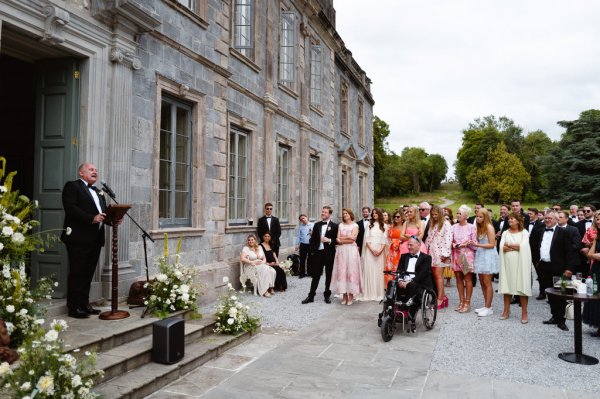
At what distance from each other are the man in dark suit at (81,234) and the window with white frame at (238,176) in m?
4.38

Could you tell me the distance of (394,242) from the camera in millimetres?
9375

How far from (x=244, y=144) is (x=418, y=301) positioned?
19.5ft

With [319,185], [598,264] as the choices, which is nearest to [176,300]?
[598,264]

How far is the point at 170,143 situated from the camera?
7.98 metres

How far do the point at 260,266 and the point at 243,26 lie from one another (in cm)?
554

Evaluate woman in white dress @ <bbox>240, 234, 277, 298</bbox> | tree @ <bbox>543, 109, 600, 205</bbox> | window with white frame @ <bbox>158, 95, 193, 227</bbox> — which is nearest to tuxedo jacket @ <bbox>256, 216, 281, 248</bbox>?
woman in white dress @ <bbox>240, 234, 277, 298</bbox>

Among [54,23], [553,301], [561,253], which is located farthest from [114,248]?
[561,253]

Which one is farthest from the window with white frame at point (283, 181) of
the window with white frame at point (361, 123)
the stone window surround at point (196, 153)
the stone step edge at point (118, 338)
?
the window with white frame at point (361, 123)

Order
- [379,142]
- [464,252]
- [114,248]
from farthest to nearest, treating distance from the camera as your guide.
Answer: [379,142] < [464,252] < [114,248]

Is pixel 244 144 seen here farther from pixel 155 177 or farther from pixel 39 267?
pixel 39 267

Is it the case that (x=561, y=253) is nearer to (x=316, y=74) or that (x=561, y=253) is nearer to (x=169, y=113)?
(x=169, y=113)

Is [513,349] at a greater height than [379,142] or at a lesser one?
lesser

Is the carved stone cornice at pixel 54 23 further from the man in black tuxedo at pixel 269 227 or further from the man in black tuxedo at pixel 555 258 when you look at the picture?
the man in black tuxedo at pixel 555 258

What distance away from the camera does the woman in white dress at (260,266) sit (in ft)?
32.3
